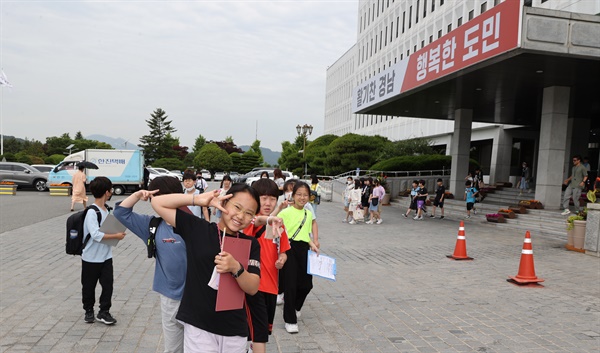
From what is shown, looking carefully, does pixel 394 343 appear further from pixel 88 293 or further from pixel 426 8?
pixel 426 8

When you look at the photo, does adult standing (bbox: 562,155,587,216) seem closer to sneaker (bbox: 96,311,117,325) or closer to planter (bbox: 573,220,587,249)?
planter (bbox: 573,220,587,249)

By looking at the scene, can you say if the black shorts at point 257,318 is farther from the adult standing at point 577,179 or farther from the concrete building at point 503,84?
the adult standing at point 577,179

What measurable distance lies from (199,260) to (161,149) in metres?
90.5

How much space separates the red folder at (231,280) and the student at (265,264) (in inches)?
27.0

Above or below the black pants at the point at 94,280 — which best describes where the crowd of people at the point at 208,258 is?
above

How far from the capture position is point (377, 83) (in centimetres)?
1933

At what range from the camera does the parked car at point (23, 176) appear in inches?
1016

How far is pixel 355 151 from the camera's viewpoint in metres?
35.2

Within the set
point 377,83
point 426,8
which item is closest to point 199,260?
point 377,83

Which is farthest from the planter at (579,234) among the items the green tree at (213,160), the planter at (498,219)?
the green tree at (213,160)

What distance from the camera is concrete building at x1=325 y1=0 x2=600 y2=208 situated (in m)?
11.1

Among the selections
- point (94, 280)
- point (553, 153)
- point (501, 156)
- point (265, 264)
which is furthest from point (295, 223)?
point (501, 156)

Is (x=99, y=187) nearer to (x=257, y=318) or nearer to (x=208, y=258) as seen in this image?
(x=257, y=318)

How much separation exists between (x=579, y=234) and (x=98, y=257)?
412 inches
